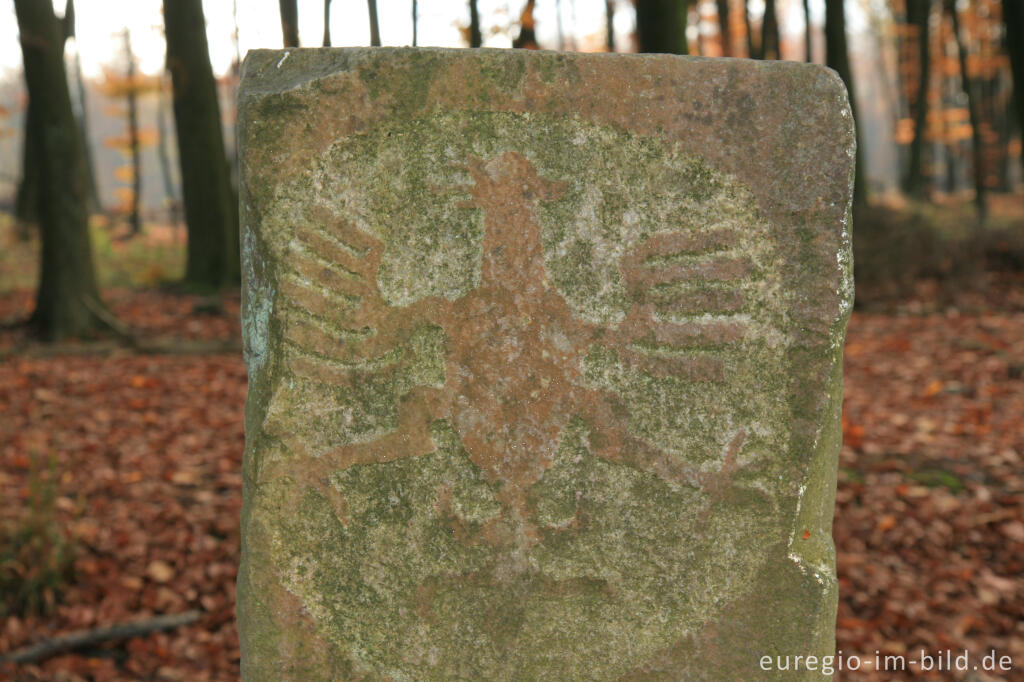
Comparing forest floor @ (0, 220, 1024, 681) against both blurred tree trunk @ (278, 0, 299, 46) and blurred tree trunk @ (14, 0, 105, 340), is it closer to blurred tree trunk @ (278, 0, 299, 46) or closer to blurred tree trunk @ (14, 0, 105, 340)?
blurred tree trunk @ (14, 0, 105, 340)

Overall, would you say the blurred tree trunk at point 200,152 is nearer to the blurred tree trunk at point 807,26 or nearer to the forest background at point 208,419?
the forest background at point 208,419

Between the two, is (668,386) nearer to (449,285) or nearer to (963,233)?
(449,285)

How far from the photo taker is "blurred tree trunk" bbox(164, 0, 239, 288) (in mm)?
7828

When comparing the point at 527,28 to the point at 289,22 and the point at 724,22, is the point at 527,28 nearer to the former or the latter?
the point at 289,22

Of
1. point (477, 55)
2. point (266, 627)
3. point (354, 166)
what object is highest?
point (477, 55)

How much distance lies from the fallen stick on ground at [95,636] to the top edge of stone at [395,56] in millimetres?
2055

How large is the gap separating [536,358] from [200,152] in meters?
7.20

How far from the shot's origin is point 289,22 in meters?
6.71

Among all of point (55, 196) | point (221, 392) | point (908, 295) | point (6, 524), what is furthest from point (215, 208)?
point (908, 295)

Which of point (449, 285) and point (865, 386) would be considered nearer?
point (449, 285)

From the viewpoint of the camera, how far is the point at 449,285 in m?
1.82

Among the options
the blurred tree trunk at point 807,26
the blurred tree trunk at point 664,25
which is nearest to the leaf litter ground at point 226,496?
the blurred tree trunk at point 664,25

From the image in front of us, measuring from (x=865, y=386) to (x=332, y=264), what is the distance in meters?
4.36

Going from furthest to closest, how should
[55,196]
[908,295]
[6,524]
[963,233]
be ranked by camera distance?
[963,233] → [908,295] → [55,196] → [6,524]
